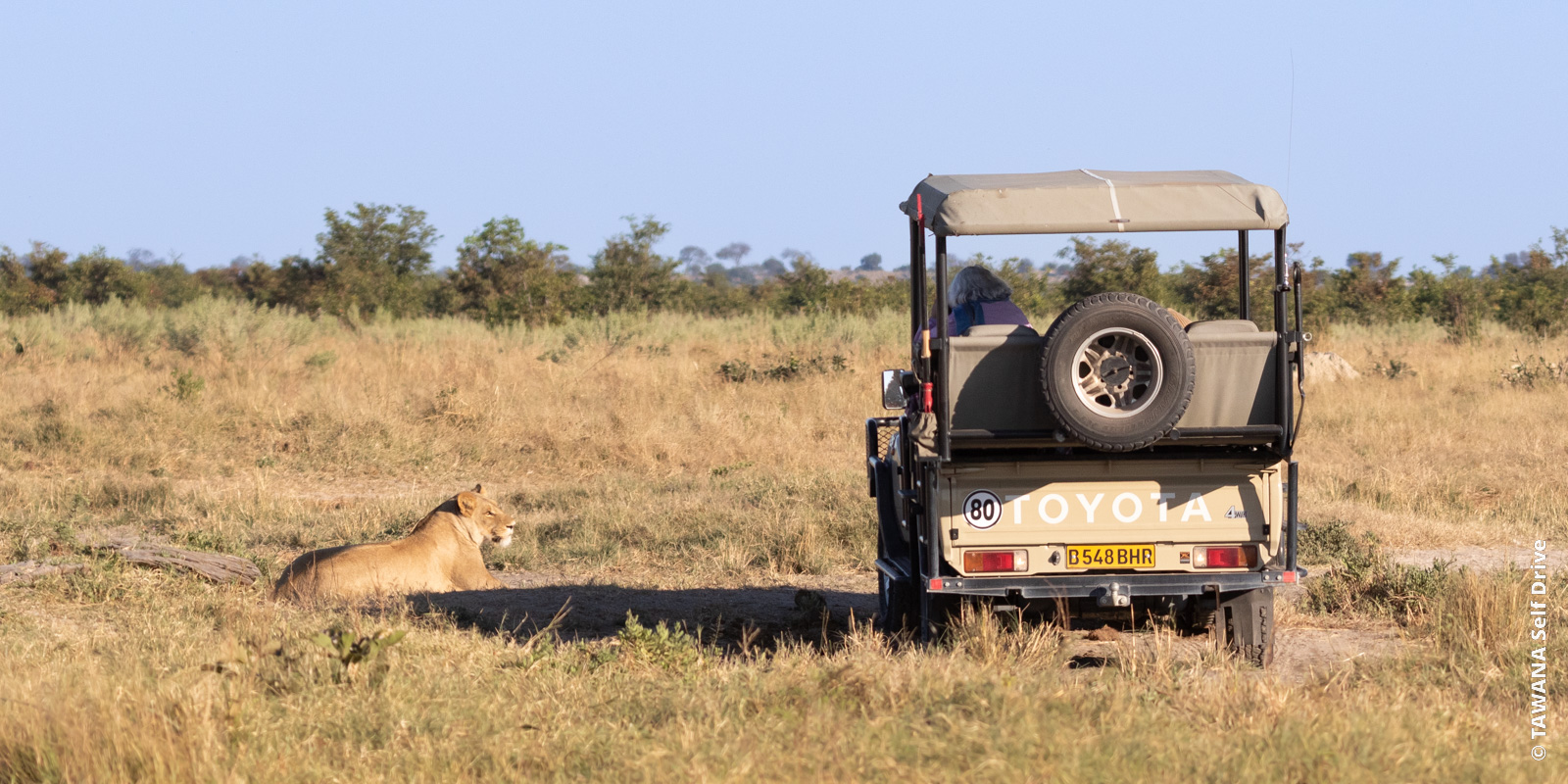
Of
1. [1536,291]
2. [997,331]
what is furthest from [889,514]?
[1536,291]

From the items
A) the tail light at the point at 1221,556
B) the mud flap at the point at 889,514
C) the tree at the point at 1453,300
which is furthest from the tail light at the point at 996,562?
the tree at the point at 1453,300

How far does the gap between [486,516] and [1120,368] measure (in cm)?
447

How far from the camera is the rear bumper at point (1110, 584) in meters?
5.29

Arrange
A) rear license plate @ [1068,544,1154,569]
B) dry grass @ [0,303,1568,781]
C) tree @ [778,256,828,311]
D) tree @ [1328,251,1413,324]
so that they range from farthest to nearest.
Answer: tree @ [778,256,828,311] < tree @ [1328,251,1413,324] < rear license plate @ [1068,544,1154,569] < dry grass @ [0,303,1568,781]

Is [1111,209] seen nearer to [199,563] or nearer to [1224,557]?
[1224,557]

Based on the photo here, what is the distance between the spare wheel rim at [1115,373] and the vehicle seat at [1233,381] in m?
0.31

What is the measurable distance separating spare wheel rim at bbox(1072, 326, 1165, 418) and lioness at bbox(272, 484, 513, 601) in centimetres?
397

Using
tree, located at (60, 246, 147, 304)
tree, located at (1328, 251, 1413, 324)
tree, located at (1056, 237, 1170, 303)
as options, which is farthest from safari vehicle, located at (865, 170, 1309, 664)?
tree, located at (60, 246, 147, 304)

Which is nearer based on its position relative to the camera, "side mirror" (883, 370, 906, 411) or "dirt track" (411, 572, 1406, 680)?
"side mirror" (883, 370, 906, 411)

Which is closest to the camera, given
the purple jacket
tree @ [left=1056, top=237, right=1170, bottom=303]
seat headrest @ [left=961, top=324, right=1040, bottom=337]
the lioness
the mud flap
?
seat headrest @ [left=961, top=324, right=1040, bottom=337]

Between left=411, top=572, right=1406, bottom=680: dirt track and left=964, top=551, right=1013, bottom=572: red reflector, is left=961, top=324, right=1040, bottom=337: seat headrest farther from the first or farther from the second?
left=411, top=572, right=1406, bottom=680: dirt track

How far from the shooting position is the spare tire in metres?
4.86

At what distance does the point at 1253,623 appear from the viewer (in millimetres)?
5551

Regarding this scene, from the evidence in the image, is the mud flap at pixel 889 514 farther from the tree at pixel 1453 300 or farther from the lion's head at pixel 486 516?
the tree at pixel 1453 300
